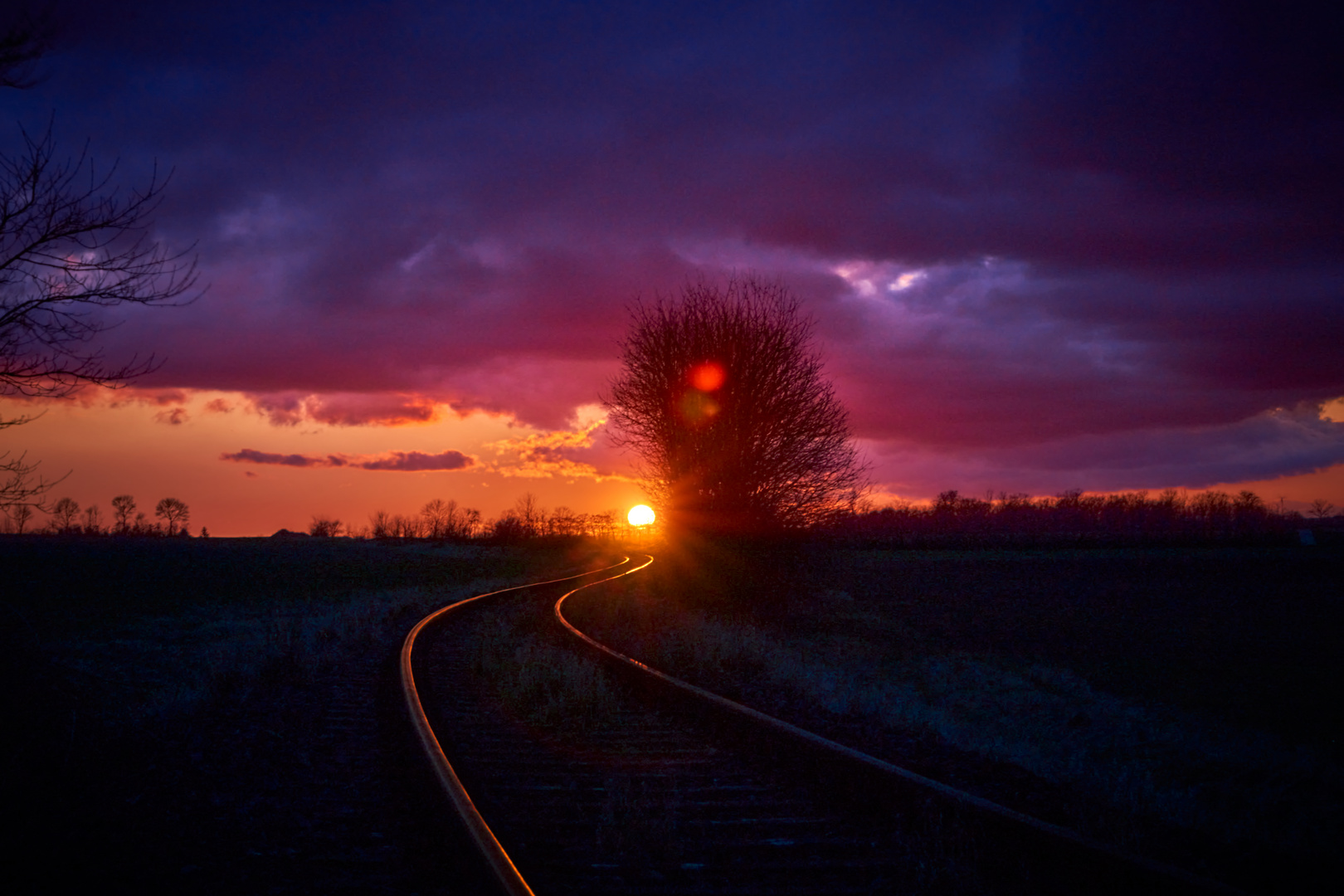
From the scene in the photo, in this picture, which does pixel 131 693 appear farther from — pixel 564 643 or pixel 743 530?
pixel 743 530

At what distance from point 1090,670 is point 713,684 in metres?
10.0

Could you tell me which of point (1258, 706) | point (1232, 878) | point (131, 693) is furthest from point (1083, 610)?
point (131, 693)

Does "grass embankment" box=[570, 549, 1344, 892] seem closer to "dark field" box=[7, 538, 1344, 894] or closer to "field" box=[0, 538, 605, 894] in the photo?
"dark field" box=[7, 538, 1344, 894]

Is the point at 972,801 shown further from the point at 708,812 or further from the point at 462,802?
the point at 462,802

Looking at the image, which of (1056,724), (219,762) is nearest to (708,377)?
(1056,724)

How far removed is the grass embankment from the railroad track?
34.4 inches

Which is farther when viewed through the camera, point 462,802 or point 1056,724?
point 1056,724

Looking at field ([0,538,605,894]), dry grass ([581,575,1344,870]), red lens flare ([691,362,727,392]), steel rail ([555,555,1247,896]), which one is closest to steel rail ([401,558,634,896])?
field ([0,538,605,894])

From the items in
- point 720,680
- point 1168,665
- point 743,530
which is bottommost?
point 1168,665

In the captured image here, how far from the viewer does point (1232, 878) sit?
372cm

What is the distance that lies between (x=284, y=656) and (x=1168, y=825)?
9007mm

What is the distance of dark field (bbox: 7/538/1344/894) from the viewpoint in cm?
412

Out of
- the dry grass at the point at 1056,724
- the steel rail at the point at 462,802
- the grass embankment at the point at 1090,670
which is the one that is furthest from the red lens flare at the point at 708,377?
the steel rail at the point at 462,802

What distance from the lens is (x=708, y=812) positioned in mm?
4605
